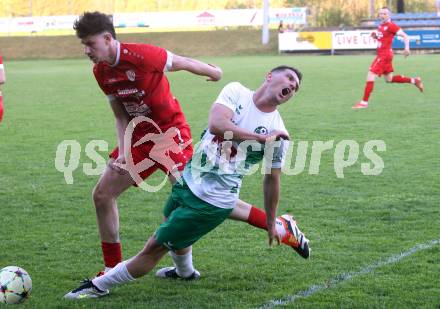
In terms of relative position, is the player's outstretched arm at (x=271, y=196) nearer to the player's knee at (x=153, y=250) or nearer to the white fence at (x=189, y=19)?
the player's knee at (x=153, y=250)

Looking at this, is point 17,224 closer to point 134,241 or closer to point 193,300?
point 134,241

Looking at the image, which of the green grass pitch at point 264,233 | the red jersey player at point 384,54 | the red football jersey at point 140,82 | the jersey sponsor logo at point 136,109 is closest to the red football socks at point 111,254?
the green grass pitch at point 264,233

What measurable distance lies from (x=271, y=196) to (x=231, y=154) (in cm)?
43

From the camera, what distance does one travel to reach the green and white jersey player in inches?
177

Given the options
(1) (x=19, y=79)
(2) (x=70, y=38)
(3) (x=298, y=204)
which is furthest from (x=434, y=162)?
(2) (x=70, y=38)

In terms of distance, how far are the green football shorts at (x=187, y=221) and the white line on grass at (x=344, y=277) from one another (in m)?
0.62

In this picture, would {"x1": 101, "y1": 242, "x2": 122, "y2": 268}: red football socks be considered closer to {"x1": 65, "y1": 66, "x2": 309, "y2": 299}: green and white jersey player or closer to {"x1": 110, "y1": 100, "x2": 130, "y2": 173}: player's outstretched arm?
{"x1": 65, "y1": 66, "x2": 309, "y2": 299}: green and white jersey player

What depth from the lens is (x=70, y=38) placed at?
165 ft

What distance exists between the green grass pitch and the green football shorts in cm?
46

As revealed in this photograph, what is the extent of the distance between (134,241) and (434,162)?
4845 mm

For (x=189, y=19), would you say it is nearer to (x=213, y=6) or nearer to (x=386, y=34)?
(x=213, y=6)

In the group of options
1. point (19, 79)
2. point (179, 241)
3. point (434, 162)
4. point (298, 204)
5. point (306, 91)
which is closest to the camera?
point (179, 241)

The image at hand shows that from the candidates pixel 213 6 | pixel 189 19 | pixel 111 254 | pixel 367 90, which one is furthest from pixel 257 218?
pixel 213 6

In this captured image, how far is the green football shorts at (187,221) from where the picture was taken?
4688 millimetres
